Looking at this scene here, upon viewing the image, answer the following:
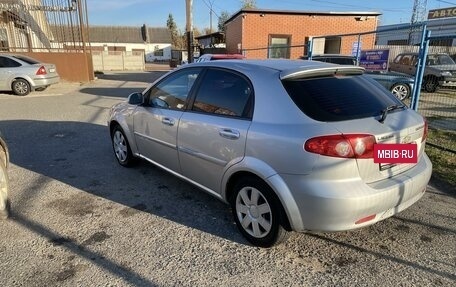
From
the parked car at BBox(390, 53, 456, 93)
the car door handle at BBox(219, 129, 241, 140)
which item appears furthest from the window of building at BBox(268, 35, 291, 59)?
the car door handle at BBox(219, 129, 241, 140)

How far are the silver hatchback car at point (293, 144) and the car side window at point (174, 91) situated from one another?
0.03m

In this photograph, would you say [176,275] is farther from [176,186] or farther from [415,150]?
[415,150]

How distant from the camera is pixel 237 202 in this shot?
331 centimetres

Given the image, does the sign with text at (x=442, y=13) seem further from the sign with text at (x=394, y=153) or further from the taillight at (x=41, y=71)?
the sign with text at (x=394, y=153)

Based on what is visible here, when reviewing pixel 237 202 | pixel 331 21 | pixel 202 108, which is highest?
pixel 331 21

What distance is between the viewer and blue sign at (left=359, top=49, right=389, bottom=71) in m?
9.72

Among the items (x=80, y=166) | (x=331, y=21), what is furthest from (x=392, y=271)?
(x=331, y=21)

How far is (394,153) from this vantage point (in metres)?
2.77

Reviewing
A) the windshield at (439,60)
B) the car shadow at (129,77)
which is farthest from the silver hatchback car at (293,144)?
the car shadow at (129,77)

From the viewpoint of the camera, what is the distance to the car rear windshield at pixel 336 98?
2812 mm

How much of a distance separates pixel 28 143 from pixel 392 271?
21.1 feet

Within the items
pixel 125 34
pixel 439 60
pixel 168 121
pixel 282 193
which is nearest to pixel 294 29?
pixel 439 60

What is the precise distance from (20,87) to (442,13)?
150 feet

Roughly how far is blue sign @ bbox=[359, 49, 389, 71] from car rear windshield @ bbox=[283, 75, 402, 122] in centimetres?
715
